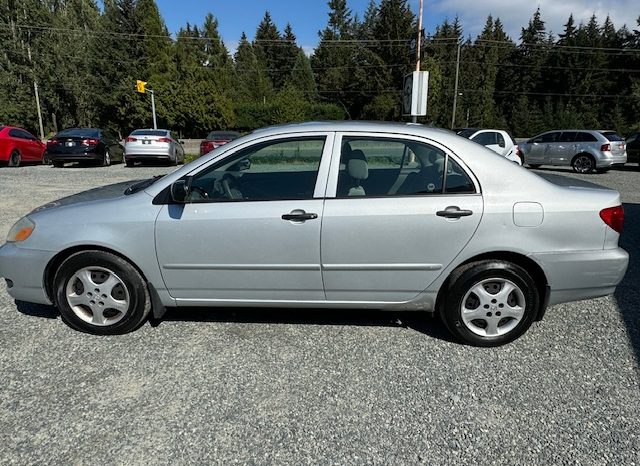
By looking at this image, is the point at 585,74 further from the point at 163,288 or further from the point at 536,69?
the point at 163,288

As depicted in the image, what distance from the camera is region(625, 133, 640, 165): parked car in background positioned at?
693 inches

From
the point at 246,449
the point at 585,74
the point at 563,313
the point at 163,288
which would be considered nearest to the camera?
the point at 246,449

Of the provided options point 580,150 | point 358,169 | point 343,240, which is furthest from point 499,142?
point 343,240

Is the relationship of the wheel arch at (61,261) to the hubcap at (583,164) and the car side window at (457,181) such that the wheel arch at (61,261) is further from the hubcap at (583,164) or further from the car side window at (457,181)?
the hubcap at (583,164)

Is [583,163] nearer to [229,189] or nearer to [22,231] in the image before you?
[229,189]

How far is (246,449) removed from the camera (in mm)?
2316

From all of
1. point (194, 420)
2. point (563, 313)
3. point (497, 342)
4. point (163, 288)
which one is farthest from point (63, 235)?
point (563, 313)

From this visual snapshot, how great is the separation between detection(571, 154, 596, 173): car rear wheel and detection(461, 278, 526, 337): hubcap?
15522mm

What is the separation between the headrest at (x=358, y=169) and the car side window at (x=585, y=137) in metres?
16.1

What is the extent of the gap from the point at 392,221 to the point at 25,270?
2812mm

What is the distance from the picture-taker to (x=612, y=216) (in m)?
3.18

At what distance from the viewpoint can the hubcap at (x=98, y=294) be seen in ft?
11.1

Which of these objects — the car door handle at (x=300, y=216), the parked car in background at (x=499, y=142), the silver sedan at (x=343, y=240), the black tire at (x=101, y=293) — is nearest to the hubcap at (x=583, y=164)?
the parked car in background at (x=499, y=142)

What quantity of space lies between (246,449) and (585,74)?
69774 millimetres
